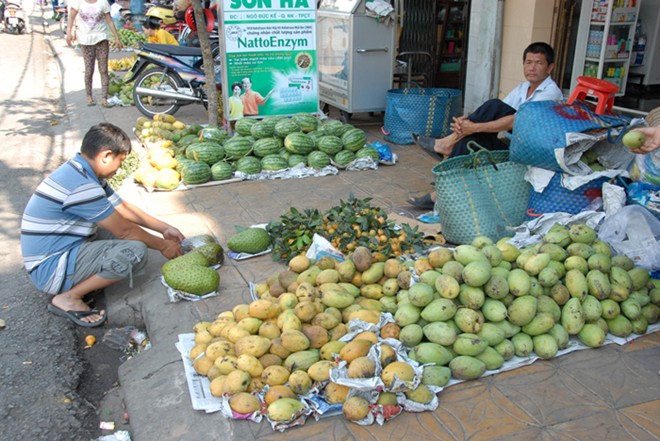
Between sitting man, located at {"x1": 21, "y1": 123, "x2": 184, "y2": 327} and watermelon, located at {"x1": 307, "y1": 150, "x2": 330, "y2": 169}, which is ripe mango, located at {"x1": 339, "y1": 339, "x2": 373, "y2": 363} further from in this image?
watermelon, located at {"x1": 307, "y1": 150, "x2": 330, "y2": 169}

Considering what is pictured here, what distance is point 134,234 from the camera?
4.25m

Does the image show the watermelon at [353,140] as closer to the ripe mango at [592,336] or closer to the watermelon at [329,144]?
the watermelon at [329,144]

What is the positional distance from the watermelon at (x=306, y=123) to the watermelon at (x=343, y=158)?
542 mm

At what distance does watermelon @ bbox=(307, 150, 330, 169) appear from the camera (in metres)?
6.71

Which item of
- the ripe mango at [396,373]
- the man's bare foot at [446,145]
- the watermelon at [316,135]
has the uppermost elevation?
the man's bare foot at [446,145]

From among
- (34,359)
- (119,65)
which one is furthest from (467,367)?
(119,65)

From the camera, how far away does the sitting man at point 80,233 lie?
3.94 metres

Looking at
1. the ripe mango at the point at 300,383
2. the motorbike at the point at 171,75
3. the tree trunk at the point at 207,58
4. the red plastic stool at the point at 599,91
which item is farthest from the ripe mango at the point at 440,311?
the motorbike at the point at 171,75

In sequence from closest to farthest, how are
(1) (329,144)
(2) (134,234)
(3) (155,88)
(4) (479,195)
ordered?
(2) (134,234) < (4) (479,195) < (1) (329,144) < (3) (155,88)

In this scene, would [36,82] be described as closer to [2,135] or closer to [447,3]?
[2,135]

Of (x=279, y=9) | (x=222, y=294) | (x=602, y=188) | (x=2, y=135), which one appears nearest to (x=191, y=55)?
(x=279, y=9)

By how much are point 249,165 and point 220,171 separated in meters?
0.34

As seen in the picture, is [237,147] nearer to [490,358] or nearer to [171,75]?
[171,75]

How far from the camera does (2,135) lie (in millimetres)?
9180
